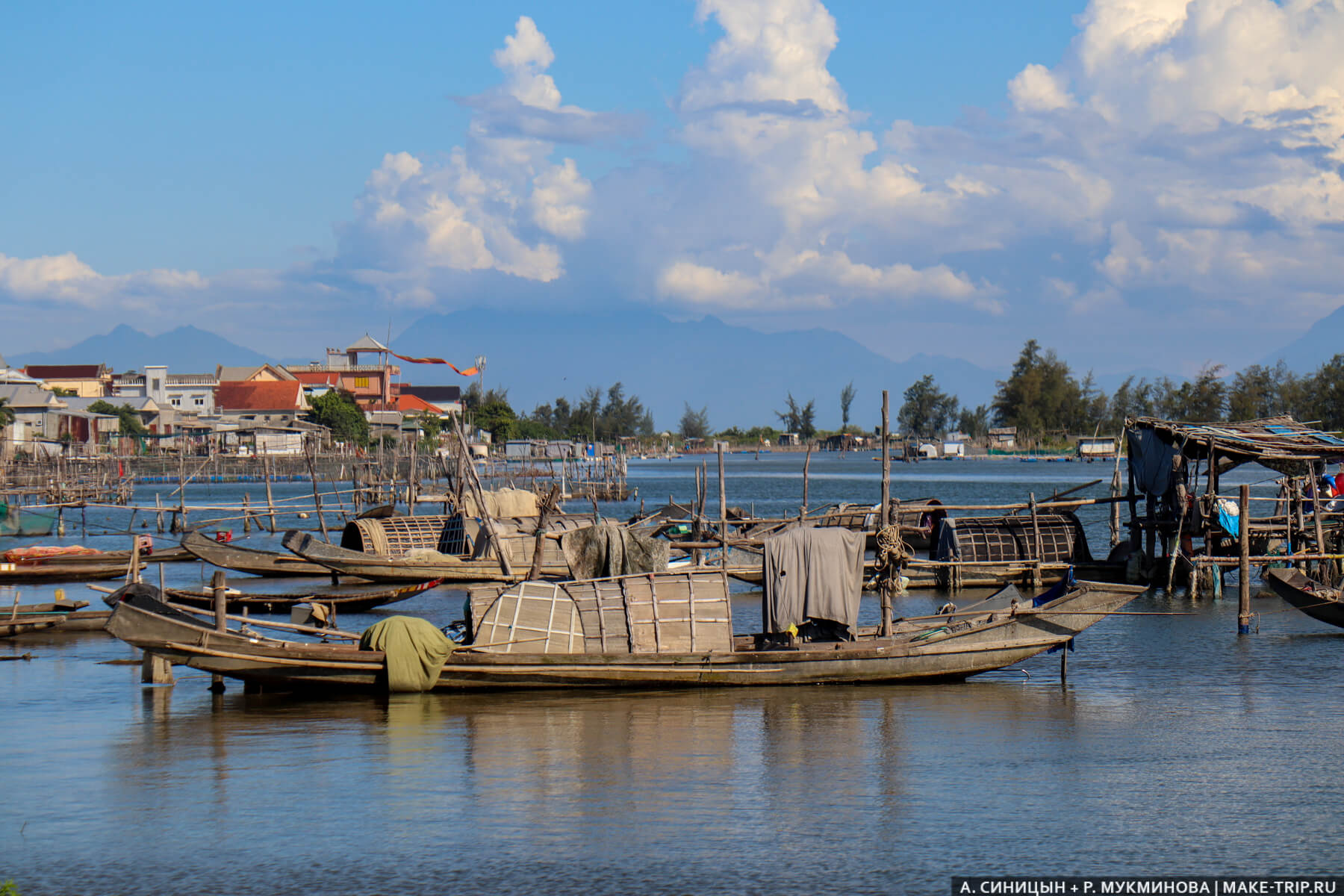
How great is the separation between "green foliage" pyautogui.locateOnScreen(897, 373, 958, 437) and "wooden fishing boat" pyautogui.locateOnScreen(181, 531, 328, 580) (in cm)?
13464

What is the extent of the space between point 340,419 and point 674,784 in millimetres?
78009

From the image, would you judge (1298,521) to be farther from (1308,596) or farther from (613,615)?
(613,615)

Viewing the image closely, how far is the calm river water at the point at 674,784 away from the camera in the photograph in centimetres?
966

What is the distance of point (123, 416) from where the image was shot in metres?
83.9

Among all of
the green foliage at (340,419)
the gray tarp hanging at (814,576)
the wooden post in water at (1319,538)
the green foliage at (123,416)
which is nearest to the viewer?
the gray tarp hanging at (814,576)

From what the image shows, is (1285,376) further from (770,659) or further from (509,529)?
→ (770,659)

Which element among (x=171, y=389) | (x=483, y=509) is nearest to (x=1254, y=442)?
(x=483, y=509)

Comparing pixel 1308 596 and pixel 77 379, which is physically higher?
pixel 77 379

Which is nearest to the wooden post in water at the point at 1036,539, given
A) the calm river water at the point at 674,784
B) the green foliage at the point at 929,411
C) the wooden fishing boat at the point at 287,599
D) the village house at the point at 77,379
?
the calm river water at the point at 674,784

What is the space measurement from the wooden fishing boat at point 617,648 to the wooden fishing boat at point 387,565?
1175 cm

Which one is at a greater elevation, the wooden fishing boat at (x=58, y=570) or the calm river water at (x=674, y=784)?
the wooden fishing boat at (x=58, y=570)

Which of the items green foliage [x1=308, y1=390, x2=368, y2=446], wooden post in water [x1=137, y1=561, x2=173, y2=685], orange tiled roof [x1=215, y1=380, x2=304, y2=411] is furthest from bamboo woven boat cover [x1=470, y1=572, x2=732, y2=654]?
orange tiled roof [x1=215, y1=380, x2=304, y2=411]

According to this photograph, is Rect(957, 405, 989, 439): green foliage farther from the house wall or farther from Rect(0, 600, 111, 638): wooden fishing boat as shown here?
Rect(0, 600, 111, 638): wooden fishing boat

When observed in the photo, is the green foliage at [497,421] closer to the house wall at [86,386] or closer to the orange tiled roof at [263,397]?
the orange tiled roof at [263,397]
